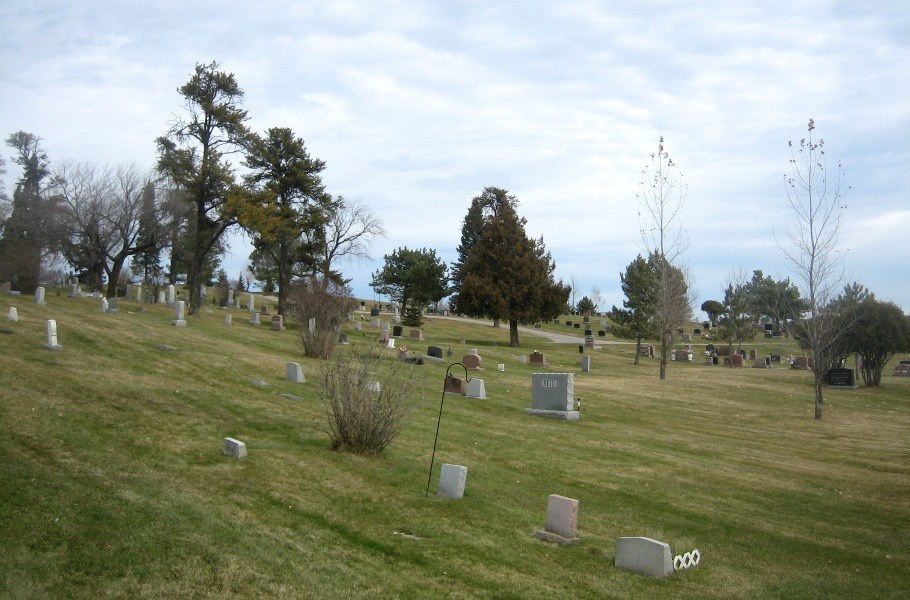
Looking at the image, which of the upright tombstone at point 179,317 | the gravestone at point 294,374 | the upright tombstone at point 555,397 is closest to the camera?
the gravestone at point 294,374

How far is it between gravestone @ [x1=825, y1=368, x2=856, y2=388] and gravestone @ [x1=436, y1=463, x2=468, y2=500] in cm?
Answer: 3459

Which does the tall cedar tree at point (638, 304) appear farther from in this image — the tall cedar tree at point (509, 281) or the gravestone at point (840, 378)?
the gravestone at point (840, 378)

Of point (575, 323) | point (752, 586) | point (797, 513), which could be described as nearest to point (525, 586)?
point (752, 586)

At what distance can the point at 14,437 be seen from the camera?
10.0m

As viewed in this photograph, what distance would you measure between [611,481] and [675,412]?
13.3 meters

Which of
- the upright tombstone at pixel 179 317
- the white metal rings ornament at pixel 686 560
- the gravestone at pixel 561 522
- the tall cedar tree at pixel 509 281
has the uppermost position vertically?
the tall cedar tree at pixel 509 281

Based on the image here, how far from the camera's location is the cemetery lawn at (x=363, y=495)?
757cm

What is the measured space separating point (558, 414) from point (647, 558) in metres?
13.0

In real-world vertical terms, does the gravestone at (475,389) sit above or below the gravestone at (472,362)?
below

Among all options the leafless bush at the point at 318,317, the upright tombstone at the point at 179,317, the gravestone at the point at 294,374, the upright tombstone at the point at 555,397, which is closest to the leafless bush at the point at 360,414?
the gravestone at the point at 294,374

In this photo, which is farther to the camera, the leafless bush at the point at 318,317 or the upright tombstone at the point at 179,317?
the upright tombstone at the point at 179,317

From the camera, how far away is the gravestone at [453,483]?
11398 millimetres

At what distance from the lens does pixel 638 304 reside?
5125cm

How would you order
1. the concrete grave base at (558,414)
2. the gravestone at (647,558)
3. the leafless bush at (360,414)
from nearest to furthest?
1. the gravestone at (647,558)
2. the leafless bush at (360,414)
3. the concrete grave base at (558,414)
